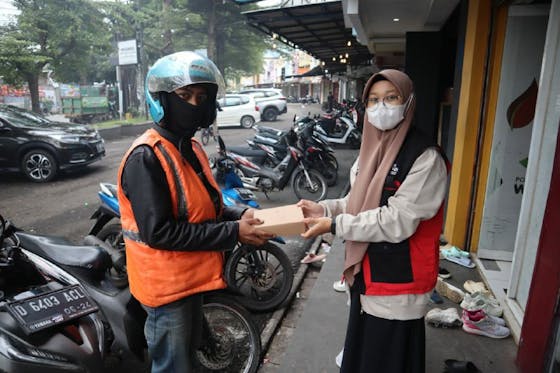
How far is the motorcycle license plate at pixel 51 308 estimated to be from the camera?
6.48 ft

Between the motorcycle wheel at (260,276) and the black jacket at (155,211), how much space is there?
5.64 feet

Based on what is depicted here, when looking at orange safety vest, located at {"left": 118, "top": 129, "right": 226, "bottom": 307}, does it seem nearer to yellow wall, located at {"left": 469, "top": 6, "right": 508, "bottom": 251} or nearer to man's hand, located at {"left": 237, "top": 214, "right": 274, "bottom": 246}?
man's hand, located at {"left": 237, "top": 214, "right": 274, "bottom": 246}

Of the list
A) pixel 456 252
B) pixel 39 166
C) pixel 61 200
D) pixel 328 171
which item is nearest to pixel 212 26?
pixel 39 166

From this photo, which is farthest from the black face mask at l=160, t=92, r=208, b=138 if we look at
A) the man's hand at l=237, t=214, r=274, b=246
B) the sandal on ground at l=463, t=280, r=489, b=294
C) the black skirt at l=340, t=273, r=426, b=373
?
the sandal on ground at l=463, t=280, r=489, b=294

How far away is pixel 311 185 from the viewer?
274 inches

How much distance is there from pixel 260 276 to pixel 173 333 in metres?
1.62

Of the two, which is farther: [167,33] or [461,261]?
[167,33]

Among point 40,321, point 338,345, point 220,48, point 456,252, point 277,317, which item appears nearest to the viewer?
point 40,321

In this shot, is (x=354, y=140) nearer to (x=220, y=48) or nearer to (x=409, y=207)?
(x=409, y=207)

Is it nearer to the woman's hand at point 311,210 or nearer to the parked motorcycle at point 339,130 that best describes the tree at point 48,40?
the parked motorcycle at point 339,130

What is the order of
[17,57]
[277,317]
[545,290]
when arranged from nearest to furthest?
[545,290] < [277,317] < [17,57]

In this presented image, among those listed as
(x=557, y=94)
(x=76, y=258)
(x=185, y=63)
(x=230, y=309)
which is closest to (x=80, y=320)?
(x=76, y=258)

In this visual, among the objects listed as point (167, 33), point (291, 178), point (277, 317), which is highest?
point (167, 33)

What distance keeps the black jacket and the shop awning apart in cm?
648
